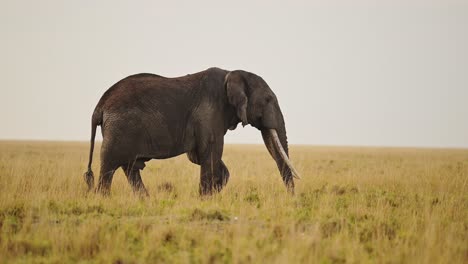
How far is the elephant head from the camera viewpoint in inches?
496

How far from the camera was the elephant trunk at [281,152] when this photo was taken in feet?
41.3

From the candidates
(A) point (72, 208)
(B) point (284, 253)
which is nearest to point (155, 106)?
(A) point (72, 208)

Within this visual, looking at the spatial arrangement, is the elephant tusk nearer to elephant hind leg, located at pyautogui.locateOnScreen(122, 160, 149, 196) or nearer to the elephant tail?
elephant hind leg, located at pyautogui.locateOnScreen(122, 160, 149, 196)

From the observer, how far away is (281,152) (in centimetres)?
1257

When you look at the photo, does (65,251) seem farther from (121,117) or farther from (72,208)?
(121,117)

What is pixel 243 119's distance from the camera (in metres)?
12.3

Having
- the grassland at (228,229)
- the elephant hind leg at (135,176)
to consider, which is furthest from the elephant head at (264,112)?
the elephant hind leg at (135,176)

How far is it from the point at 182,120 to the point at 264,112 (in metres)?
1.98

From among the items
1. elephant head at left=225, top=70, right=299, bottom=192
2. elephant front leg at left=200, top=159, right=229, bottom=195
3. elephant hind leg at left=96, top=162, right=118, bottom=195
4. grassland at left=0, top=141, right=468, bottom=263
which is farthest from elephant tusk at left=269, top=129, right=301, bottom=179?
elephant hind leg at left=96, top=162, right=118, bottom=195

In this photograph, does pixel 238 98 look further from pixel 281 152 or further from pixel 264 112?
pixel 281 152

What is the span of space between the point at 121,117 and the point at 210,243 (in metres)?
5.26

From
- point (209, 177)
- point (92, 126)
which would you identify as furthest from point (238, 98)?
point (92, 126)

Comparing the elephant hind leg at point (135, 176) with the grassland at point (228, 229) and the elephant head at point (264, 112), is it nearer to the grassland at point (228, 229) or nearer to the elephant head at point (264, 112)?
the grassland at point (228, 229)

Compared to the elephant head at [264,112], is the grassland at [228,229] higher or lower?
lower
